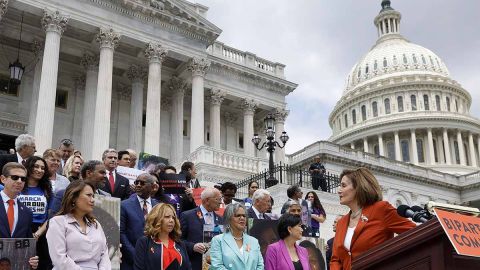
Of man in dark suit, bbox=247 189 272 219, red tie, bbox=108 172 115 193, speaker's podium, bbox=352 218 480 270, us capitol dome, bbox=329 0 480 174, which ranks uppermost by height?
us capitol dome, bbox=329 0 480 174

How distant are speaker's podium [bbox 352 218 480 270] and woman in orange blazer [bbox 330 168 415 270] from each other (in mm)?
A: 683

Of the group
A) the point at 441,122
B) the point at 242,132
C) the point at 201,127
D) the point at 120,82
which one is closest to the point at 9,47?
the point at 120,82

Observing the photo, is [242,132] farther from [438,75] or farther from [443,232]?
[438,75]

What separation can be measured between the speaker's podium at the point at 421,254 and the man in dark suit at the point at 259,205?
5.80 meters

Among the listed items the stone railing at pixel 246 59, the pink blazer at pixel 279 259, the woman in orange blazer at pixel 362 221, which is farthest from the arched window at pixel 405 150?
the woman in orange blazer at pixel 362 221

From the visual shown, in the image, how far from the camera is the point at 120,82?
36750mm

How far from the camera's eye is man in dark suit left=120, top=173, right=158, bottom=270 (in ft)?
25.3

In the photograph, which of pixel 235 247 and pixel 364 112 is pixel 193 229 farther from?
pixel 364 112

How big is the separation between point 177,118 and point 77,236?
3063 centimetres

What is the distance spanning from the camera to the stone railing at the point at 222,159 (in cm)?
2912

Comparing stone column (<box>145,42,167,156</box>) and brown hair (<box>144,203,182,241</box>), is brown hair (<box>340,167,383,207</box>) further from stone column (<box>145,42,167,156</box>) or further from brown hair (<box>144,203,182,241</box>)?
stone column (<box>145,42,167,156</box>)

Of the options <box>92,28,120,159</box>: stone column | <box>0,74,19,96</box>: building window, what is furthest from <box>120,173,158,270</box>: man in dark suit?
<box>0,74,19,96</box>: building window

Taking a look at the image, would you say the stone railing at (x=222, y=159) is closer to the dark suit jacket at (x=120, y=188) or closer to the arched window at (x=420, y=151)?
the dark suit jacket at (x=120, y=188)

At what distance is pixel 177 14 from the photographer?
34.4m
